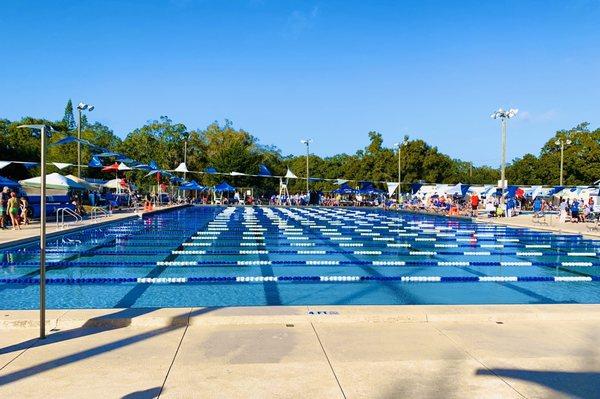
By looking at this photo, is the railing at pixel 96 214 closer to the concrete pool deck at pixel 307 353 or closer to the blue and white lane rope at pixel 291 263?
the blue and white lane rope at pixel 291 263

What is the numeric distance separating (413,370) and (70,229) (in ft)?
47.2

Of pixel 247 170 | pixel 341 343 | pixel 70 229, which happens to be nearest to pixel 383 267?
pixel 341 343

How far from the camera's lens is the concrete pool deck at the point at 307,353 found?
140 inches

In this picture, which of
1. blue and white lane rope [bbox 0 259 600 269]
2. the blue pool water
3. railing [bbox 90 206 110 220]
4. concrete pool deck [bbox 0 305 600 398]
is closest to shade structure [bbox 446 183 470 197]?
the blue pool water

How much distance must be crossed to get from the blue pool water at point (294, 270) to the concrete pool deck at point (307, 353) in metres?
1.95

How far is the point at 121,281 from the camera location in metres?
8.48

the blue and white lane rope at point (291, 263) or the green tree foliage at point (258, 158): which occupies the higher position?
the green tree foliage at point (258, 158)

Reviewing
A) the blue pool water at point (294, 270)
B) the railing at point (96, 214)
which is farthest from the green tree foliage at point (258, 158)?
the blue pool water at point (294, 270)

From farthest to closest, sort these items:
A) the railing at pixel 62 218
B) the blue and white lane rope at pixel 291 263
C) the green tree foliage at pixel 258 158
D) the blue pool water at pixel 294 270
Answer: the green tree foliage at pixel 258 158 < the railing at pixel 62 218 < the blue and white lane rope at pixel 291 263 < the blue pool water at pixel 294 270

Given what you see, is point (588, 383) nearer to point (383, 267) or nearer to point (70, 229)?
point (383, 267)

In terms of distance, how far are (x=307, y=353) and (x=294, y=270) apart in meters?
5.70

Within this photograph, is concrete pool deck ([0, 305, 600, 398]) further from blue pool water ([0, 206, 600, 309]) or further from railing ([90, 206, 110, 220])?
railing ([90, 206, 110, 220])

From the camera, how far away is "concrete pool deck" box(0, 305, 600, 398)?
3569 millimetres

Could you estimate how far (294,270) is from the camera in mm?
10016
